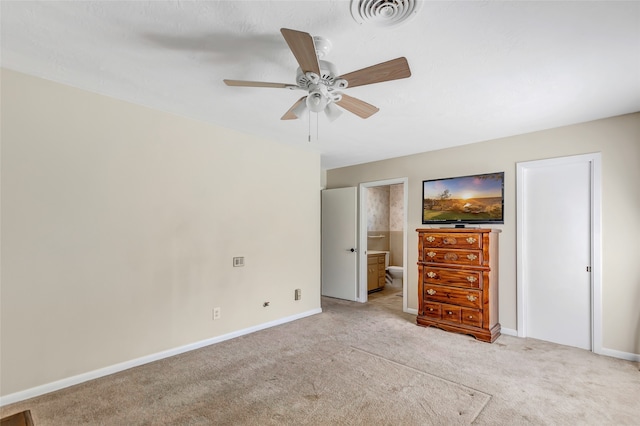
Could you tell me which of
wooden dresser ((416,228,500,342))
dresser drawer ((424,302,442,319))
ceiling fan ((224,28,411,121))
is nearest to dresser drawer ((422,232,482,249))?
wooden dresser ((416,228,500,342))

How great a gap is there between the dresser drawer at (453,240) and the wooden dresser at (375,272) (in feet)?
6.58

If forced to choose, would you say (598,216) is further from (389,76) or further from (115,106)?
(115,106)

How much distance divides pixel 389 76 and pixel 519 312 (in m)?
3.40

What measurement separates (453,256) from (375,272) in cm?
256

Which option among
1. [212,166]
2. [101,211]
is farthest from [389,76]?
[101,211]

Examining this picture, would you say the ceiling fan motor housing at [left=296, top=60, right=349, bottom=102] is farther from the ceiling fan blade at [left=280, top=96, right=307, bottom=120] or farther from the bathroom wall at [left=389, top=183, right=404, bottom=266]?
the bathroom wall at [left=389, top=183, right=404, bottom=266]

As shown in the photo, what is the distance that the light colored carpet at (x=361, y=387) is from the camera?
7.17 feet

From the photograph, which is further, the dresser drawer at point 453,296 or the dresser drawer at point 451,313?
the dresser drawer at point 451,313

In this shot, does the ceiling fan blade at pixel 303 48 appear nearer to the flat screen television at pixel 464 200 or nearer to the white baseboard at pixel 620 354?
the flat screen television at pixel 464 200

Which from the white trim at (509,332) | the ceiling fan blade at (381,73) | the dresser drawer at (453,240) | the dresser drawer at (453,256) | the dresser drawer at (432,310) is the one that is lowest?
the white trim at (509,332)

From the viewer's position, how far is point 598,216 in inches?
131

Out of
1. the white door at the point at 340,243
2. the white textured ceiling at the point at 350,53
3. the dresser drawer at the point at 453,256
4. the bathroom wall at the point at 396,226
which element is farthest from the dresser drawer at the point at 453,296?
the bathroom wall at the point at 396,226

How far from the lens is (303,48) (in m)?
1.66

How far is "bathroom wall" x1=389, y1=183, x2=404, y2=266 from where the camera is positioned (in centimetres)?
785
